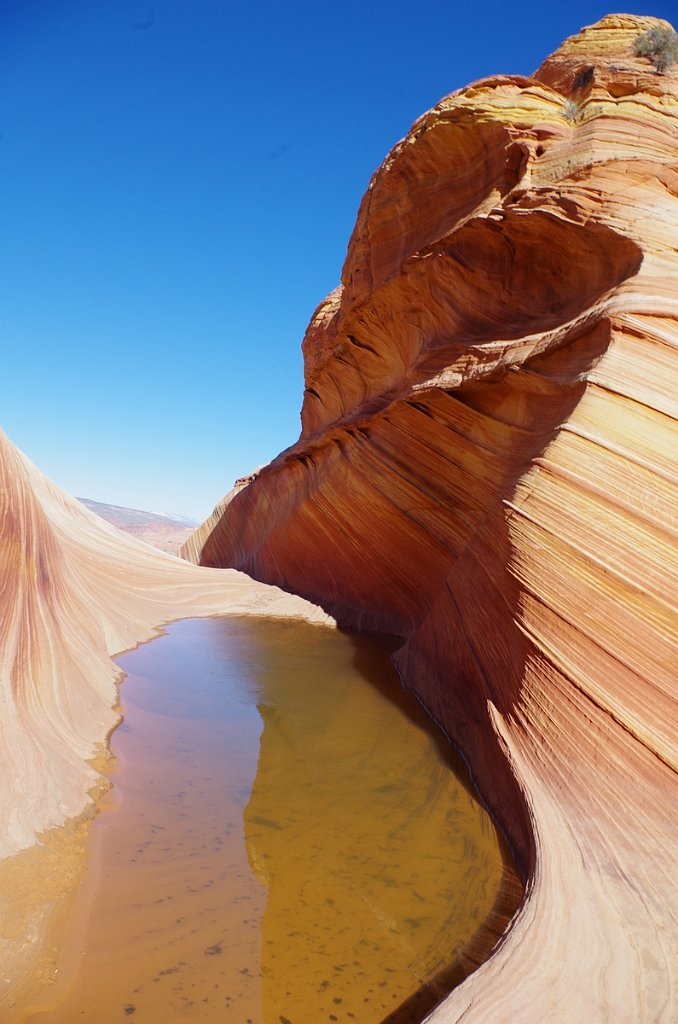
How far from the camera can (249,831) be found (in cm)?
262

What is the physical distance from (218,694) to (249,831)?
2115mm

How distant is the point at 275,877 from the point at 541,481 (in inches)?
102

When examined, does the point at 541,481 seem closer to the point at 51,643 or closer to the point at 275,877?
the point at 275,877

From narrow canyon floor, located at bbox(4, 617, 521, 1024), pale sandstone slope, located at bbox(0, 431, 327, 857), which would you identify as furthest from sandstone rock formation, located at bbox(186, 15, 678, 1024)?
pale sandstone slope, located at bbox(0, 431, 327, 857)

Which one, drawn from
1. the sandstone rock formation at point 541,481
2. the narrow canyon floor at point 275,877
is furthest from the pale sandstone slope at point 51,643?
the sandstone rock formation at point 541,481

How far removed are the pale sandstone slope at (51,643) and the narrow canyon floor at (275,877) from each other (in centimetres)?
23

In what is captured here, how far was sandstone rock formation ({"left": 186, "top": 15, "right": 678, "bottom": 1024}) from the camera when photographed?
7.07 ft

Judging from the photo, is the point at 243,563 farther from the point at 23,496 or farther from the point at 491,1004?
the point at 491,1004

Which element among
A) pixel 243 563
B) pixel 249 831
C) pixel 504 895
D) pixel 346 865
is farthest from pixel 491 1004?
pixel 243 563

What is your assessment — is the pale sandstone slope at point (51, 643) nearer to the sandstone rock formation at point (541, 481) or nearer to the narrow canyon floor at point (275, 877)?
the narrow canyon floor at point (275, 877)

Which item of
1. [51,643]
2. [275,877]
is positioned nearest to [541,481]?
[275,877]

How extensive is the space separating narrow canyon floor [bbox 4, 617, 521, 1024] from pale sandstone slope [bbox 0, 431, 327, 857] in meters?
0.23

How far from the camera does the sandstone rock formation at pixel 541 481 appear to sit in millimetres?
2154

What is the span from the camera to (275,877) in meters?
2.30
